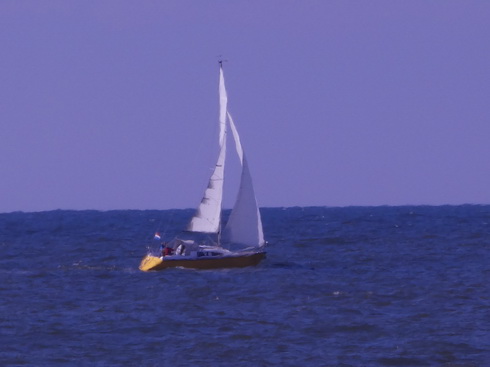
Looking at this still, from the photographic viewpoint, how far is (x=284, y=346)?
30922mm

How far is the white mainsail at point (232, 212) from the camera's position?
52.8 meters

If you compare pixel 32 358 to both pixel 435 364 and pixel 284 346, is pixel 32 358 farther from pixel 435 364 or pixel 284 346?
pixel 435 364

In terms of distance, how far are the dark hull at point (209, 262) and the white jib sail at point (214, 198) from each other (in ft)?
5.21

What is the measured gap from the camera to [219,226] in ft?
174

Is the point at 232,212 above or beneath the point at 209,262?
above

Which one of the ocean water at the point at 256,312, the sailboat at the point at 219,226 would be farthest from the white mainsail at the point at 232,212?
the ocean water at the point at 256,312

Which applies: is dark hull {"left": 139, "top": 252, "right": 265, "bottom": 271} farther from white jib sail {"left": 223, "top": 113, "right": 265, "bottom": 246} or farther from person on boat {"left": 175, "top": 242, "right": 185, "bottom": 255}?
white jib sail {"left": 223, "top": 113, "right": 265, "bottom": 246}

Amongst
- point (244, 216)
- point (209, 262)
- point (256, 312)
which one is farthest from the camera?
point (244, 216)

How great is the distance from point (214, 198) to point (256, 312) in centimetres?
1585

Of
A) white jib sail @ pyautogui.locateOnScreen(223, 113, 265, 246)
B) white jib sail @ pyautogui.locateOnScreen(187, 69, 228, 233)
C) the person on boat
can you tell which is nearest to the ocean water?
the person on boat

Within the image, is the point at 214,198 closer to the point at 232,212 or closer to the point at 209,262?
the point at 232,212

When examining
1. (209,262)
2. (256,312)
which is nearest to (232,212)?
(209,262)

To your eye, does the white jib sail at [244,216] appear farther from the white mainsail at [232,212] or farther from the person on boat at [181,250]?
the person on boat at [181,250]

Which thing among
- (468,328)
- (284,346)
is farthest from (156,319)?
(468,328)
